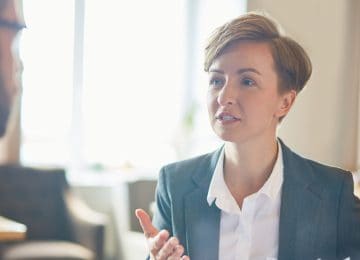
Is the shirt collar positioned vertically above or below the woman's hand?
above

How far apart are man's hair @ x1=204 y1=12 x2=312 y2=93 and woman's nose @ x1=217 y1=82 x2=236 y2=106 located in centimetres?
4

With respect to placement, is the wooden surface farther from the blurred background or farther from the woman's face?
the woman's face

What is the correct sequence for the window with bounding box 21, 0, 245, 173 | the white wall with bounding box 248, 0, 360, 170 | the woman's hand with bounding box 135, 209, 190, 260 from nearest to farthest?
the woman's hand with bounding box 135, 209, 190, 260 → the white wall with bounding box 248, 0, 360, 170 → the window with bounding box 21, 0, 245, 173

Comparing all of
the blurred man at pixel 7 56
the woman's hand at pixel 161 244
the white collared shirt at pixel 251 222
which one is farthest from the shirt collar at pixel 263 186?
the blurred man at pixel 7 56

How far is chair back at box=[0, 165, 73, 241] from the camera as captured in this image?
3.10 ft

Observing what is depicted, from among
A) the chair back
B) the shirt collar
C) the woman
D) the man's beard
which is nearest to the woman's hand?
the woman

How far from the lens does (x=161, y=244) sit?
58 cm

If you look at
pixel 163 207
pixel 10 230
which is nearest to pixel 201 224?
pixel 163 207

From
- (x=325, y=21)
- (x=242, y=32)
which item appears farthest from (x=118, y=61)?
(x=242, y=32)

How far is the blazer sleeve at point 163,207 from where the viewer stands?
2.27 feet

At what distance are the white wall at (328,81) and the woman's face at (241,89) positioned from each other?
17 centimetres

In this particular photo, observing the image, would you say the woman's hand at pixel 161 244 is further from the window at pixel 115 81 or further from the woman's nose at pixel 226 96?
the window at pixel 115 81

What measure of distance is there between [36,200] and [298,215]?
605 millimetres

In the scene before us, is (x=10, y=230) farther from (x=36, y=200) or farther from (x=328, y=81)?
(x=328, y=81)
